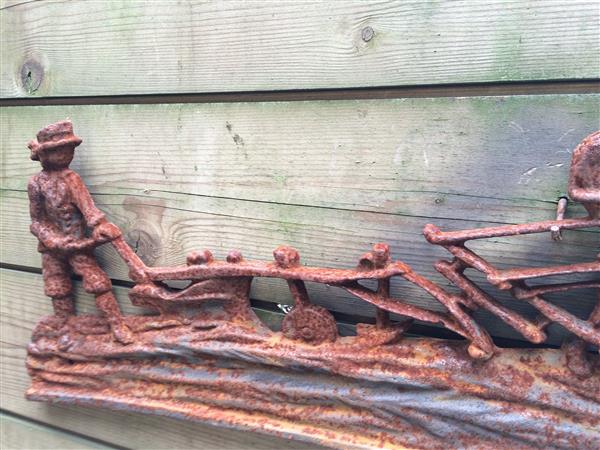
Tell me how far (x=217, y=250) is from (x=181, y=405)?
25 centimetres

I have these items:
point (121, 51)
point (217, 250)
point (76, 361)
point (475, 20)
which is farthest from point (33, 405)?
point (475, 20)

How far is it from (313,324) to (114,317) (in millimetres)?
350

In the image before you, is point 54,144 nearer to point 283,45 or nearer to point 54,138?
point 54,138

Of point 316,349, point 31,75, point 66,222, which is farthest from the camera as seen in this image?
point 31,75

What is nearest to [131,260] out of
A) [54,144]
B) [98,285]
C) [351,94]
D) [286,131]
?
[98,285]

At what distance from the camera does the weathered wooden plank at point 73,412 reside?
0.93m

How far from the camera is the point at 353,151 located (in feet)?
2.55

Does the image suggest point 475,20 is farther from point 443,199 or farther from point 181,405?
point 181,405

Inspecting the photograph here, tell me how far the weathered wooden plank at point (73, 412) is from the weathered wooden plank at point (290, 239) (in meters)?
0.06

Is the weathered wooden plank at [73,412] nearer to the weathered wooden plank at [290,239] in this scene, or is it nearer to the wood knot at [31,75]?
the weathered wooden plank at [290,239]

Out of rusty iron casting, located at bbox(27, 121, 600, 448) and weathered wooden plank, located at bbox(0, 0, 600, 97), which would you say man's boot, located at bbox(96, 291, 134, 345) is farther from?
weathered wooden plank, located at bbox(0, 0, 600, 97)

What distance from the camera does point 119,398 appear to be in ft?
2.86

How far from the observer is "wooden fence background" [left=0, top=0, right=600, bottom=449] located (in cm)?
69

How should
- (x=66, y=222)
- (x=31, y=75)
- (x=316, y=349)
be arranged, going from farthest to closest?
(x=31, y=75) → (x=66, y=222) → (x=316, y=349)
